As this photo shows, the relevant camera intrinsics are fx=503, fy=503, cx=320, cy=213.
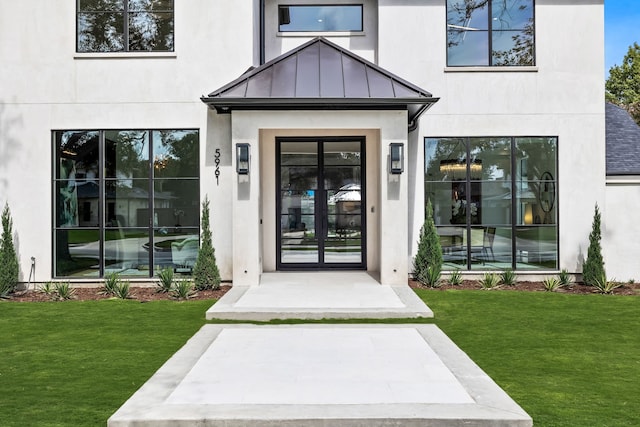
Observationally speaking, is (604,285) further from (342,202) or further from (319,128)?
(319,128)

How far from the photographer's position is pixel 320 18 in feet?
43.7

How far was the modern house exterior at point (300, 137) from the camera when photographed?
36.0 ft

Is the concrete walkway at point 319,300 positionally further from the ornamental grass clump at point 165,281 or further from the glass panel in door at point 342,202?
the ornamental grass clump at point 165,281

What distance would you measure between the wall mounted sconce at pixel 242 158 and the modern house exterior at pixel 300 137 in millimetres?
43

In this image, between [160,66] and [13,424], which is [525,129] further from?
[13,424]

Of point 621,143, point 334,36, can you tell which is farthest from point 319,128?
point 621,143

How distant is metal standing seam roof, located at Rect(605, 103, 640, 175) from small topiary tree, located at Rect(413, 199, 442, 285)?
182 inches

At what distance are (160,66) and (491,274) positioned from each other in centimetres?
930


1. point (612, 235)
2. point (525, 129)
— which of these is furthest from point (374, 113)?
point (612, 235)

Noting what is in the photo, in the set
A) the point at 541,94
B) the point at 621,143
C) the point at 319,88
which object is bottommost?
the point at 621,143

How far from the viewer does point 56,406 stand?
484 centimetres

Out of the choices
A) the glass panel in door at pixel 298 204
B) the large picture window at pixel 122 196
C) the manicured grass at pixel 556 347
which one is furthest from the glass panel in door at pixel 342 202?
the large picture window at pixel 122 196

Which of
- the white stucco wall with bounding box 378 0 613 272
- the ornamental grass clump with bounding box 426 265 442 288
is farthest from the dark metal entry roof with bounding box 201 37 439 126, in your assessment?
the ornamental grass clump with bounding box 426 265 442 288

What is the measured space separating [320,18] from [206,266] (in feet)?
23.4
